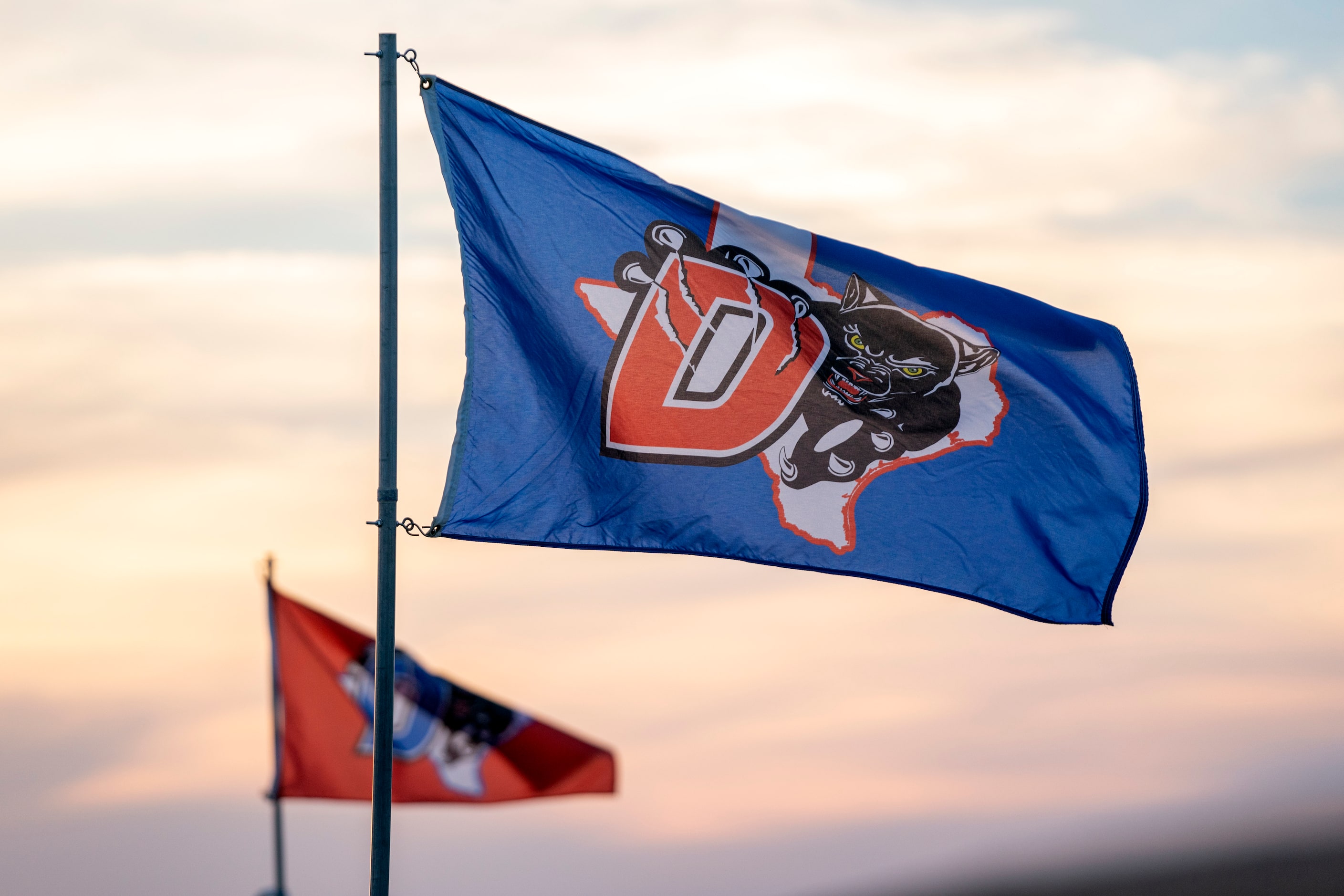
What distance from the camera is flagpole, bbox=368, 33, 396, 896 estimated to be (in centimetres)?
909

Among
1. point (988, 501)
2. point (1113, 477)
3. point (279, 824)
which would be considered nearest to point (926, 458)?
point (988, 501)

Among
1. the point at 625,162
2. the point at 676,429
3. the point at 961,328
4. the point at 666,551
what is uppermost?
the point at 625,162

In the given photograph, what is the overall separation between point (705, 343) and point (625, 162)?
4.32ft

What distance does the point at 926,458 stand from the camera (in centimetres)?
1115

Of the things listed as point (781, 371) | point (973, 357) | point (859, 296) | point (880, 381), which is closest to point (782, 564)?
point (781, 371)

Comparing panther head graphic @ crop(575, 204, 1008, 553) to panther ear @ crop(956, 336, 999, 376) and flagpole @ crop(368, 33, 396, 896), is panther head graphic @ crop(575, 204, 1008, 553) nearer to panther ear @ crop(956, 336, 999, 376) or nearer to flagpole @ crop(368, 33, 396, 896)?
panther ear @ crop(956, 336, 999, 376)

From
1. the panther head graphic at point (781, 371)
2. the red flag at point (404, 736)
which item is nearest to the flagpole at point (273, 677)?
the red flag at point (404, 736)

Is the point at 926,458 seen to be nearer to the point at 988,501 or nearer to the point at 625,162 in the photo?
the point at 988,501

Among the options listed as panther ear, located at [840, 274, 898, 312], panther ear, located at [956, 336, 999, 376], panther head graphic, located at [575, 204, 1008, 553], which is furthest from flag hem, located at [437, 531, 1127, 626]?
panther ear, located at [840, 274, 898, 312]

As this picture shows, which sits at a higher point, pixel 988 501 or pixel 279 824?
pixel 988 501

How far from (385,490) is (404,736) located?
14267 millimetres

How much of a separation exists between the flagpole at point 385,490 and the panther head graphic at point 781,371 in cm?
136

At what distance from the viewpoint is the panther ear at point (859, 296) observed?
36.6 ft

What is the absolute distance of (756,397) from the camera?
1080 cm
